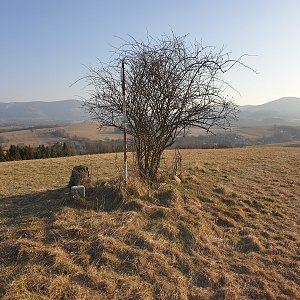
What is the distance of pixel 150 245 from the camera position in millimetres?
5000

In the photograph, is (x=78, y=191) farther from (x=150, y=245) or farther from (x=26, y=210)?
(x=150, y=245)

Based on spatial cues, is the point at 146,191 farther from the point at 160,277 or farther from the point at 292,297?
the point at 292,297

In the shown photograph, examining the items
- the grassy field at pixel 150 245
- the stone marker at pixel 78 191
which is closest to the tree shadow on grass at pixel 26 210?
the grassy field at pixel 150 245

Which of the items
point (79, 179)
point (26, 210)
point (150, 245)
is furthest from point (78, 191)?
point (150, 245)

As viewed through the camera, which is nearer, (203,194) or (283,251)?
(283,251)

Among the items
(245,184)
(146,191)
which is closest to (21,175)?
(146,191)

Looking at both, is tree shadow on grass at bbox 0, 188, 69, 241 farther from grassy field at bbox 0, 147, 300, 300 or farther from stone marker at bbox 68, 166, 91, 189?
stone marker at bbox 68, 166, 91, 189

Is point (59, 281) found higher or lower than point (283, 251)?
higher

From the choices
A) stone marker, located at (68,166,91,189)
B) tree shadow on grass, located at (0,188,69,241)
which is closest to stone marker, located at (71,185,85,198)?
tree shadow on grass, located at (0,188,69,241)

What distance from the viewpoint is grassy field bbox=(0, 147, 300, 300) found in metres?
4.11

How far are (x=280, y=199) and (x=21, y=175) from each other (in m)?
7.93

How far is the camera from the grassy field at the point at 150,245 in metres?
4.11

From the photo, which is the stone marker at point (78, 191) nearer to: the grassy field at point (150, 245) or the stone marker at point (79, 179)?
the grassy field at point (150, 245)

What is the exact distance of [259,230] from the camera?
254 inches
